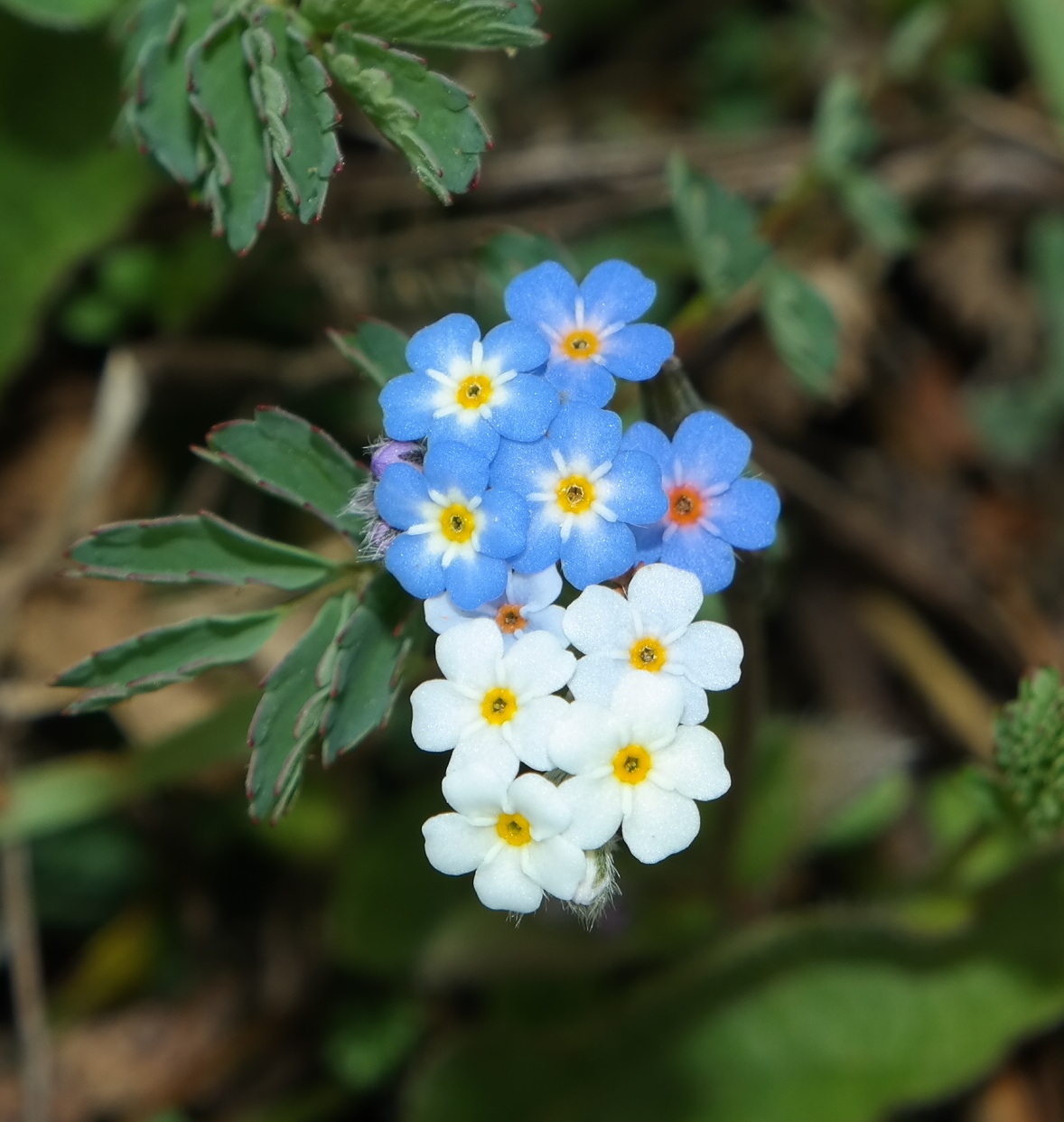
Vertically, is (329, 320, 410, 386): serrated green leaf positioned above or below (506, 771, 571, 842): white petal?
above

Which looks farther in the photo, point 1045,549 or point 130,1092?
point 1045,549

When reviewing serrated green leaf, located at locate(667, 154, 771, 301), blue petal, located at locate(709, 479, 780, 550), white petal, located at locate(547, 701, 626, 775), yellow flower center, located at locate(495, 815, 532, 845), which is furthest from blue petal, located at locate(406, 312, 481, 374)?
serrated green leaf, located at locate(667, 154, 771, 301)

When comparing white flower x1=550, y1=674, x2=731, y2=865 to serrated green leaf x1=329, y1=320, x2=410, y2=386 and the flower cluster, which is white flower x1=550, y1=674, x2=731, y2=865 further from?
serrated green leaf x1=329, y1=320, x2=410, y2=386

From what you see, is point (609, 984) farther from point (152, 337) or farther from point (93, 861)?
point (152, 337)

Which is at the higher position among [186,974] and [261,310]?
[261,310]

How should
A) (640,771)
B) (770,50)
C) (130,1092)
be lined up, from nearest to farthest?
(640,771) → (130,1092) → (770,50)

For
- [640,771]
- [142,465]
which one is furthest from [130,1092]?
[640,771]

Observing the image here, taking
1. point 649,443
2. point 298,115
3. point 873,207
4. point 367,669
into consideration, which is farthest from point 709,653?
point 873,207

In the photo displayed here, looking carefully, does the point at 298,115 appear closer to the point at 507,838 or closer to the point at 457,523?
the point at 457,523
